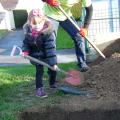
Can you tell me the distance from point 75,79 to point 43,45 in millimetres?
997

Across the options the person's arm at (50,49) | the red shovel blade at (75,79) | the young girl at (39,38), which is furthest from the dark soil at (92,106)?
the young girl at (39,38)

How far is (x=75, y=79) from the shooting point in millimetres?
7520

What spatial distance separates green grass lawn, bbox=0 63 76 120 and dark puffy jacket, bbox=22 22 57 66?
1.98 ft

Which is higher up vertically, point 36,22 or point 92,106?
point 36,22

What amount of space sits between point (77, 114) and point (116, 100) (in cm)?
59

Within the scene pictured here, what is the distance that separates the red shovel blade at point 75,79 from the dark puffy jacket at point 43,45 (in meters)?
0.69

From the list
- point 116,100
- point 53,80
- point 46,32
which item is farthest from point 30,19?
point 116,100

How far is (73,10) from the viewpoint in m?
9.02

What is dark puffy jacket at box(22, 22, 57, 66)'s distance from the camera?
22.1 feet

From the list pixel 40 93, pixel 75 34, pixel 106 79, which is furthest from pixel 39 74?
pixel 75 34

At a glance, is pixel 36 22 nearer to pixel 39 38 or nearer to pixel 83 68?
pixel 39 38

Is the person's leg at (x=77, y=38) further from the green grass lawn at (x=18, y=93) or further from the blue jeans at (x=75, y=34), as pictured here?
the green grass lawn at (x=18, y=93)

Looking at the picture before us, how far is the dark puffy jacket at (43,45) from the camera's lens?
22.1 feet

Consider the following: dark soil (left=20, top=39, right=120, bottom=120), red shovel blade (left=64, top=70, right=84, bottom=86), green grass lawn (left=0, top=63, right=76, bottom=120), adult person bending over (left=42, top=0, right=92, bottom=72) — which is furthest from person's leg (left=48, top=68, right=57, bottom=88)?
adult person bending over (left=42, top=0, right=92, bottom=72)
